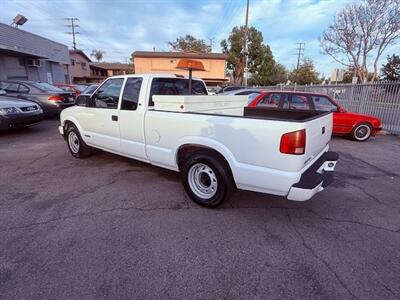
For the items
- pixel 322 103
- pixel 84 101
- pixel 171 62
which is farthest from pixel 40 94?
pixel 171 62

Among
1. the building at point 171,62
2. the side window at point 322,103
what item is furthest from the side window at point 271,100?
the building at point 171,62

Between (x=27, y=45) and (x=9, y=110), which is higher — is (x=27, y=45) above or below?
above

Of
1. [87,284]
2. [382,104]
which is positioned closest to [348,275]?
[87,284]

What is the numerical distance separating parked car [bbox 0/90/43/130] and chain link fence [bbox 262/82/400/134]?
13.2m

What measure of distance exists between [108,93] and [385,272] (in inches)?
188

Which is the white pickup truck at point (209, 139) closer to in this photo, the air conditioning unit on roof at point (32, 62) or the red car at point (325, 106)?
the red car at point (325, 106)

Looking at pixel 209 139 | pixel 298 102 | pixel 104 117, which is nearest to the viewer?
pixel 209 139

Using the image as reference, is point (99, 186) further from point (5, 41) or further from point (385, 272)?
point (5, 41)

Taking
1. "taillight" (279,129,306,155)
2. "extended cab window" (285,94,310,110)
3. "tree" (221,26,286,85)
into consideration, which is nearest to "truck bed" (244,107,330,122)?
"taillight" (279,129,306,155)

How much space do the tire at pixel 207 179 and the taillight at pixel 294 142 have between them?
0.83 m

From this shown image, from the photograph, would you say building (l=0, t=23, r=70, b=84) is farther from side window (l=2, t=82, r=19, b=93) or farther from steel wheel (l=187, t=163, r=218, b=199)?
steel wheel (l=187, t=163, r=218, b=199)

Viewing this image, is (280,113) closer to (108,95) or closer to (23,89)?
(108,95)

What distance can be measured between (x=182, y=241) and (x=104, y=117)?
2921mm

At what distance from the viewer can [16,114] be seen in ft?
24.0
